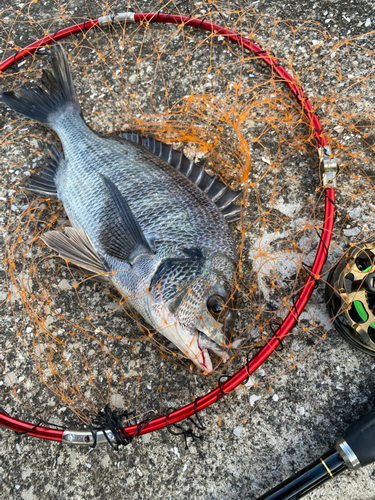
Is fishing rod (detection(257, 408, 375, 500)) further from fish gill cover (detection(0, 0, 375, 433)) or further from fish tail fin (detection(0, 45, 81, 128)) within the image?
fish tail fin (detection(0, 45, 81, 128))

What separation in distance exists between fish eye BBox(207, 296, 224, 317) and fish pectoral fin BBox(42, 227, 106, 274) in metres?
0.72

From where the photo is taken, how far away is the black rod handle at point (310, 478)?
1.84m

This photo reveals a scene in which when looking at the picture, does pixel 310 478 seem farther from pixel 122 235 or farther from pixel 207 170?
pixel 207 170

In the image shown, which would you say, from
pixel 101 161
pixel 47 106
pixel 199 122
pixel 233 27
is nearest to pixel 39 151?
pixel 47 106

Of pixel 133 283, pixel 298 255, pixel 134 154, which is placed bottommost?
pixel 298 255

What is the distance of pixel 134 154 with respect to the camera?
2342 millimetres

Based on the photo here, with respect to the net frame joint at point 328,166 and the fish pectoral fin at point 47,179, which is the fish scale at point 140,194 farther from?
the net frame joint at point 328,166

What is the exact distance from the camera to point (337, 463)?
1858 mm

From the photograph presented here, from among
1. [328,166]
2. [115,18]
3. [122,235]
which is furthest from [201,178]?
[115,18]

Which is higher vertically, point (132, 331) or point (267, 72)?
point (267, 72)

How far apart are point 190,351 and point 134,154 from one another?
4.05 feet

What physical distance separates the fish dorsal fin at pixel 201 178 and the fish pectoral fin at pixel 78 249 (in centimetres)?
74

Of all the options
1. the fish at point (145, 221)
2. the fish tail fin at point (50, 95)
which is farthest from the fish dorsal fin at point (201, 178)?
the fish tail fin at point (50, 95)

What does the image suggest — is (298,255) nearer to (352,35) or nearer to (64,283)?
(64,283)
